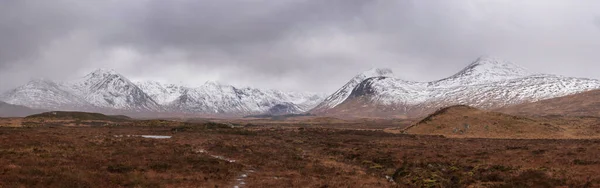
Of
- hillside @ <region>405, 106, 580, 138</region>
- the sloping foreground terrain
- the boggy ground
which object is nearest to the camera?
the boggy ground

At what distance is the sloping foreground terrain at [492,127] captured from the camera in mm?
85856

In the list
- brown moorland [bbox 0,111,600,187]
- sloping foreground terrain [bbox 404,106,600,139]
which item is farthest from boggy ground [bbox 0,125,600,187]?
sloping foreground terrain [bbox 404,106,600,139]

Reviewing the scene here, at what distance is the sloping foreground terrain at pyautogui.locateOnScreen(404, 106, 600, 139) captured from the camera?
282 ft

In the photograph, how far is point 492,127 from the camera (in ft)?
301

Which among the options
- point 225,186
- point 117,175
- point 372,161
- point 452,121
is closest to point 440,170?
point 372,161

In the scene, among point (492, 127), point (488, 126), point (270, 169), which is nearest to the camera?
point (270, 169)

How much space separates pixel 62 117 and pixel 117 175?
5817 inches

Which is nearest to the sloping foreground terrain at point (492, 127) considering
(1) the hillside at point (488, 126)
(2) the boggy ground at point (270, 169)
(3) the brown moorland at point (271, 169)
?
(1) the hillside at point (488, 126)

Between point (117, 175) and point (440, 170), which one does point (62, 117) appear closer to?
point (117, 175)

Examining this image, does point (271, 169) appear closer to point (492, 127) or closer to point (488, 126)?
point (492, 127)

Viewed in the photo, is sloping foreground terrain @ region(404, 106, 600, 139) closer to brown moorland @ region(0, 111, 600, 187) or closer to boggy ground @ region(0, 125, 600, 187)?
brown moorland @ region(0, 111, 600, 187)

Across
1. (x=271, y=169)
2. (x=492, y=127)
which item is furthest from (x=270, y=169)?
(x=492, y=127)

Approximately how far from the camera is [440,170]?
35.3 m

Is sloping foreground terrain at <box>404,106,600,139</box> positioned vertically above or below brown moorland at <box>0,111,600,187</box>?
above
